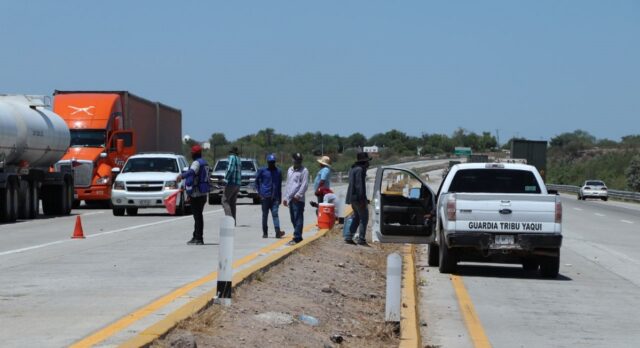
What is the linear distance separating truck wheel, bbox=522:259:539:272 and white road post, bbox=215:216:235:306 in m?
8.34

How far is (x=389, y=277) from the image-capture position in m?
11.1

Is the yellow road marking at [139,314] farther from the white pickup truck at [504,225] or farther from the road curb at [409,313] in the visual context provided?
the white pickup truck at [504,225]

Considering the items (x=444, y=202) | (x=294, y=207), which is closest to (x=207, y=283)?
(x=444, y=202)

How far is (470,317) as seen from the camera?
1320 centimetres

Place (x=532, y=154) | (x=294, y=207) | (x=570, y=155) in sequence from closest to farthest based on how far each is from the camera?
(x=294, y=207)
(x=532, y=154)
(x=570, y=155)

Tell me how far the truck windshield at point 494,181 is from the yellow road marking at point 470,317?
2.22m

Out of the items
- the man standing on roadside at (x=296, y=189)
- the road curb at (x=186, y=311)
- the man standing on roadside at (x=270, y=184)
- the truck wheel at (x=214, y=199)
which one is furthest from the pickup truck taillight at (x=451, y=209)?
the truck wheel at (x=214, y=199)

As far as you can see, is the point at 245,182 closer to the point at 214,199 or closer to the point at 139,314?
the point at 214,199

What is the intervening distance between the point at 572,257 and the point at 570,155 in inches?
7052

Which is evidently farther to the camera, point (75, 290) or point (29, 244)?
point (29, 244)

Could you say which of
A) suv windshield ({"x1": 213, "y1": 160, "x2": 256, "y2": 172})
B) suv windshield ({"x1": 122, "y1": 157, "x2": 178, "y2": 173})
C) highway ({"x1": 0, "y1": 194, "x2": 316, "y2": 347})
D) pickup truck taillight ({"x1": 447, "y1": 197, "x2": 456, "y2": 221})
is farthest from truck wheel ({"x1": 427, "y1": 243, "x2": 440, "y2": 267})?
suv windshield ({"x1": 213, "y1": 160, "x2": 256, "y2": 172})

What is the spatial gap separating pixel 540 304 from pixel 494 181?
4.63m

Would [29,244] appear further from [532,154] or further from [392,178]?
[532,154]

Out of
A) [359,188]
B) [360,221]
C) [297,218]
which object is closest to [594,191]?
[360,221]
